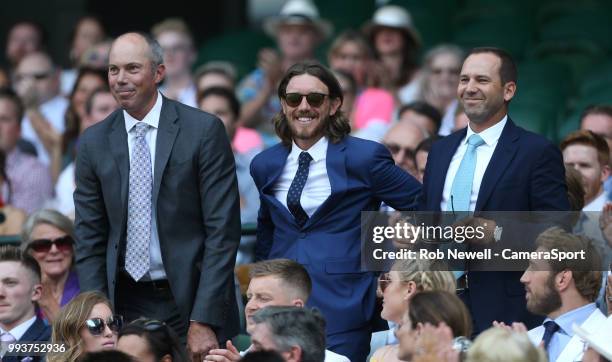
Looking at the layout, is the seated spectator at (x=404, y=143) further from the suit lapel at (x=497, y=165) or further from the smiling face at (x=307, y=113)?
the suit lapel at (x=497, y=165)

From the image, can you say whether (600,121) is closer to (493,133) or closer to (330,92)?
(493,133)

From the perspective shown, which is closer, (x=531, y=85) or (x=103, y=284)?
(x=103, y=284)

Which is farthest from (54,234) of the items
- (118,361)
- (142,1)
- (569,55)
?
(142,1)

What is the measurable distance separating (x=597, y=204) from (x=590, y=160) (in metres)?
0.28

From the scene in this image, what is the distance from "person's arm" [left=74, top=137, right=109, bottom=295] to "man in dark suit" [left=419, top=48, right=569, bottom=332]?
1638mm

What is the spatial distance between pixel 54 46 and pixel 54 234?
287 inches

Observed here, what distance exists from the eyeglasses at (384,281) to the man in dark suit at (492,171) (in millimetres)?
378

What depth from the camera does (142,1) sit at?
17016mm

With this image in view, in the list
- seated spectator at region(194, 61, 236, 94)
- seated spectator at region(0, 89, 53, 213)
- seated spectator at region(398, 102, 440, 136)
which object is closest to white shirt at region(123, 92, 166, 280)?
seated spectator at region(398, 102, 440, 136)

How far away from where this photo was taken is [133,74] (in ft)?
26.2

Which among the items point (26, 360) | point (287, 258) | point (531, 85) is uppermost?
point (531, 85)

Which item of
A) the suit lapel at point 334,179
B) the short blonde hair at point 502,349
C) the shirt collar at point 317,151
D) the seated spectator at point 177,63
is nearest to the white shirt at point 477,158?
the suit lapel at point 334,179

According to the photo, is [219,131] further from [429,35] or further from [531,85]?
[429,35]

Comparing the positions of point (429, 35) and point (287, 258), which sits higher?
point (429, 35)
